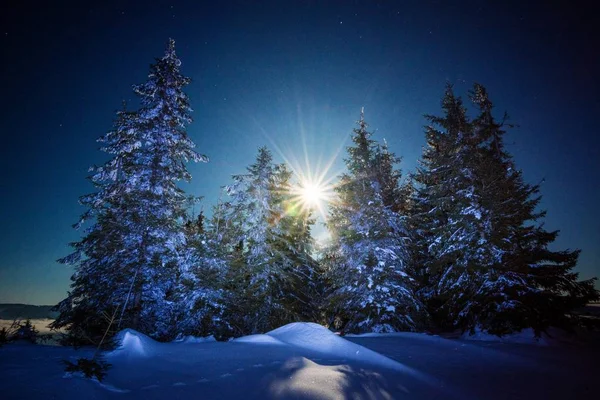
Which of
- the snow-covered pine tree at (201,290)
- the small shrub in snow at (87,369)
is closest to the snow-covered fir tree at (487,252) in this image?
the snow-covered pine tree at (201,290)

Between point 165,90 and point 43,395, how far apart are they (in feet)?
48.8

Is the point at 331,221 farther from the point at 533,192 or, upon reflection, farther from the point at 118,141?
the point at 118,141

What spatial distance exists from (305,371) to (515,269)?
9.80 meters

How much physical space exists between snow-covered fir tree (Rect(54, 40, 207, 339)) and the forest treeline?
57 mm

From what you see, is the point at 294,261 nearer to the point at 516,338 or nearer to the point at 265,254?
the point at 265,254

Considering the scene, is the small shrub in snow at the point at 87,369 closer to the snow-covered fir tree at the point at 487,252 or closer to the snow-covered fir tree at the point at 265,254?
the snow-covered fir tree at the point at 265,254

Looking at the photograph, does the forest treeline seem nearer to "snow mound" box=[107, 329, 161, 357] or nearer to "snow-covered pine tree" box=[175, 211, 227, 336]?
"snow-covered pine tree" box=[175, 211, 227, 336]

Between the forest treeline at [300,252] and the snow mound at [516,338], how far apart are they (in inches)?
8.6

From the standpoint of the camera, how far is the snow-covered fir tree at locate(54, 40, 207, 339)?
37.0ft

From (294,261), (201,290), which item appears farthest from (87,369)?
(294,261)

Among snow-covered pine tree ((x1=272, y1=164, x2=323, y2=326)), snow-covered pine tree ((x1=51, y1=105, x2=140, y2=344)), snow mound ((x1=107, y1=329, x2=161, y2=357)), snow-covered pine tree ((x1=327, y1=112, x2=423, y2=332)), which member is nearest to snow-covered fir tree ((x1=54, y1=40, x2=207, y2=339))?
snow-covered pine tree ((x1=51, y1=105, x2=140, y2=344))

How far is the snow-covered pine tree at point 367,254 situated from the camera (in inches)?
460

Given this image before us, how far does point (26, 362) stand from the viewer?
5230 millimetres

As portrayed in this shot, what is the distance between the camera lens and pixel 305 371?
4609mm
